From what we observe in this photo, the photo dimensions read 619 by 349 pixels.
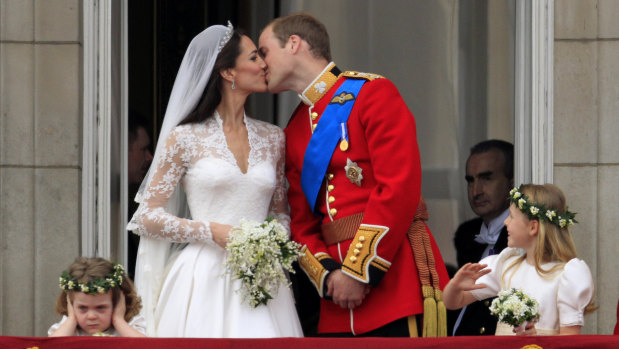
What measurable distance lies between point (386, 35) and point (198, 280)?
2.41m

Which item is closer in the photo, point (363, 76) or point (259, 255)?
point (259, 255)

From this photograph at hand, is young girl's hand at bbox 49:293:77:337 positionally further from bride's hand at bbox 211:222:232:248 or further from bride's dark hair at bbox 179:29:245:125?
bride's dark hair at bbox 179:29:245:125

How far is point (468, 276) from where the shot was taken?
4949 mm

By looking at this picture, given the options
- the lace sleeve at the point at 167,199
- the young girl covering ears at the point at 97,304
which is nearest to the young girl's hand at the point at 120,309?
the young girl covering ears at the point at 97,304

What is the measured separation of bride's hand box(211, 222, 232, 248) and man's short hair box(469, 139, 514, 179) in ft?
6.46

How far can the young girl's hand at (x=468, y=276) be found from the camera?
491 centimetres

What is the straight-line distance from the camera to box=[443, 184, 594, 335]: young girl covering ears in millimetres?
4887

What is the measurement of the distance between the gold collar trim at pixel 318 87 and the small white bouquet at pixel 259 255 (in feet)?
2.36

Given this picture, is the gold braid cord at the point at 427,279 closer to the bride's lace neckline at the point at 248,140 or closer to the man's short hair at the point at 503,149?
the bride's lace neckline at the point at 248,140

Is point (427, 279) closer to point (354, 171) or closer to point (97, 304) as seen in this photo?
point (354, 171)

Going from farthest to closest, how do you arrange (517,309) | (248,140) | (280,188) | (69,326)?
(280,188), (248,140), (69,326), (517,309)

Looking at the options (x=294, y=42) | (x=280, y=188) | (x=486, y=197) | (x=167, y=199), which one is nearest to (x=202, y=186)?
(x=167, y=199)

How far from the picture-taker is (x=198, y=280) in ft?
17.2

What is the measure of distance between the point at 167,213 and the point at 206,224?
0.20 m
